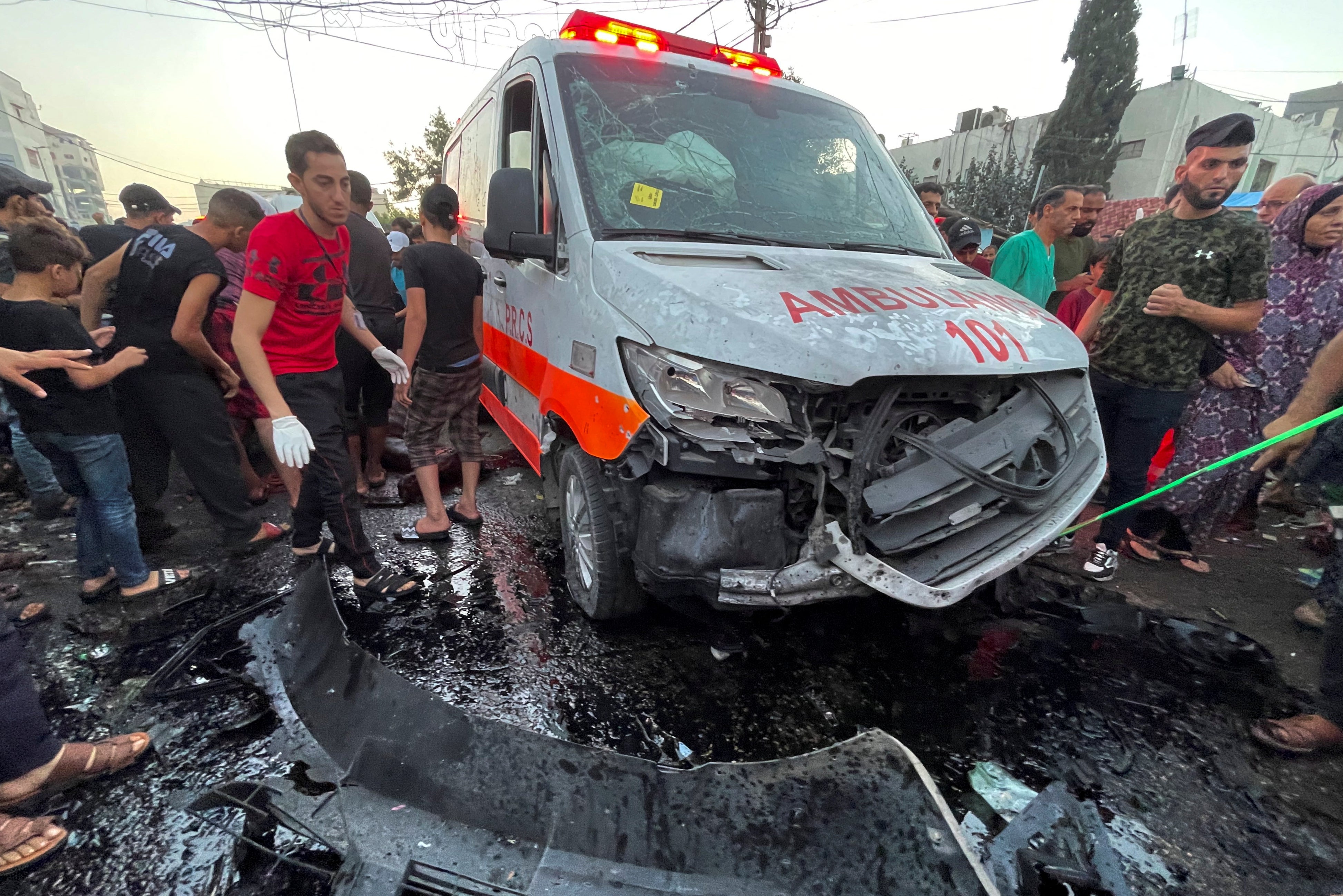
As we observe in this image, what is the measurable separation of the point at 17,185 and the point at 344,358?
2.10 m

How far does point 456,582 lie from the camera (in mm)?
3168

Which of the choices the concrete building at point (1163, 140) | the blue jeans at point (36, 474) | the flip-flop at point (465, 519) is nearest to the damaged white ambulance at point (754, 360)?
the flip-flop at point (465, 519)

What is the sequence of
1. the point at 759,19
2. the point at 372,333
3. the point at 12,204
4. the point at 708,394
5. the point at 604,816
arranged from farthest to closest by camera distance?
the point at 759,19 → the point at 372,333 → the point at 12,204 → the point at 708,394 → the point at 604,816

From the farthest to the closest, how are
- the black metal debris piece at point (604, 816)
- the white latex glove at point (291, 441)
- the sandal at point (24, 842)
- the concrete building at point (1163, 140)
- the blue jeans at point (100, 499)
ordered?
the concrete building at point (1163, 140), the blue jeans at point (100, 499), the white latex glove at point (291, 441), the sandal at point (24, 842), the black metal debris piece at point (604, 816)

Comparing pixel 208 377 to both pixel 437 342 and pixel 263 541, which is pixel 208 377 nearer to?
pixel 263 541

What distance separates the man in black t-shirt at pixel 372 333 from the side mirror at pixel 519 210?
6.00 ft

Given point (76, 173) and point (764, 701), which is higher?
point (76, 173)

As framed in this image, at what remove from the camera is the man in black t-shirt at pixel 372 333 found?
3.96 meters

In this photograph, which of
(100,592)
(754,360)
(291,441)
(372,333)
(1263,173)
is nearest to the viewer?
(754,360)

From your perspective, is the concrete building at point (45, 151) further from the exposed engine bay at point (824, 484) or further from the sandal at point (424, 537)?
the exposed engine bay at point (824, 484)

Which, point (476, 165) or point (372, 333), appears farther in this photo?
point (476, 165)

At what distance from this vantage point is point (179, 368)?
10.1 feet

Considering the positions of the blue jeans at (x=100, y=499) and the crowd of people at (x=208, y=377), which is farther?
the blue jeans at (x=100, y=499)

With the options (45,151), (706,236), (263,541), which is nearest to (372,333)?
(263,541)
